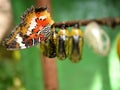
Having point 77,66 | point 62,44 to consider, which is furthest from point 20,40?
point 77,66

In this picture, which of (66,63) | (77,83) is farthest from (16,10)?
(77,83)

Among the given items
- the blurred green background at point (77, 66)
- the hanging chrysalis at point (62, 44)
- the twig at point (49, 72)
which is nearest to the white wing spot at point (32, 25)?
the hanging chrysalis at point (62, 44)

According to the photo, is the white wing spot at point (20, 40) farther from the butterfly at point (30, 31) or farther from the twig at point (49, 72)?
the twig at point (49, 72)

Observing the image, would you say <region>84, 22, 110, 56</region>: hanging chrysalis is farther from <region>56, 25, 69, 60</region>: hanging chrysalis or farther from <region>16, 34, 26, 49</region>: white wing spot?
<region>16, 34, 26, 49</region>: white wing spot

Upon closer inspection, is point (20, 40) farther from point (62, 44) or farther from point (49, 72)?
point (49, 72)

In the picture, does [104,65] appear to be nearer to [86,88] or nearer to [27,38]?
[86,88]

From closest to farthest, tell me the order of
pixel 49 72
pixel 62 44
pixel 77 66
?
pixel 62 44 < pixel 49 72 < pixel 77 66
